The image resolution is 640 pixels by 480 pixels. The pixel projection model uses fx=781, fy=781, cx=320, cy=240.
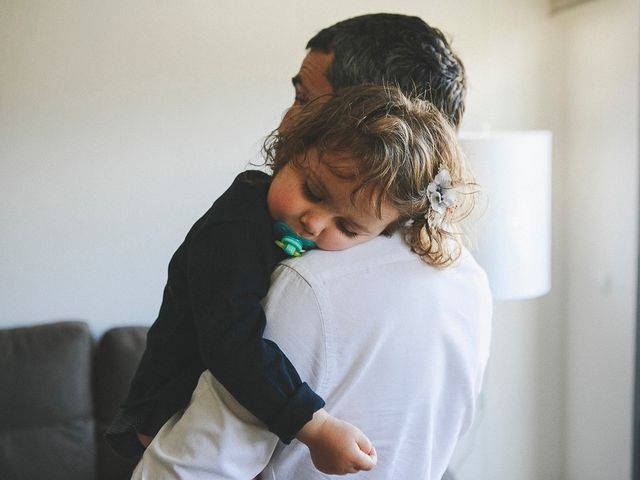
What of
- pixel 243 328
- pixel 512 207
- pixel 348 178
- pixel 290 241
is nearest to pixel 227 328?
pixel 243 328

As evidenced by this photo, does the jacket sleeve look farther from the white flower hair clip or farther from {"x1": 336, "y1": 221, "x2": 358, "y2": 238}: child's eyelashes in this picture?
the white flower hair clip

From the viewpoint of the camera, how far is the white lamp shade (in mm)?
2352

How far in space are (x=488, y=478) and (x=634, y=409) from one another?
697mm

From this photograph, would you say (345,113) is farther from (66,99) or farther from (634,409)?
(634,409)

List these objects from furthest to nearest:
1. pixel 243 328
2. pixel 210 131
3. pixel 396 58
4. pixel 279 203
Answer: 1. pixel 210 131
2. pixel 396 58
3. pixel 279 203
4. pixel 243 328

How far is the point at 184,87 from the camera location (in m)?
2.57

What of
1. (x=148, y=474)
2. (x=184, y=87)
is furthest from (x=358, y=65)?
(x=184, y=87)

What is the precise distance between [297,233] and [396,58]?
32cm

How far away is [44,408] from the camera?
2381mm

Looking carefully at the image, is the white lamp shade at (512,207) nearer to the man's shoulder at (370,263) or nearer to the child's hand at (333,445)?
the man's shoulder at (370,263)

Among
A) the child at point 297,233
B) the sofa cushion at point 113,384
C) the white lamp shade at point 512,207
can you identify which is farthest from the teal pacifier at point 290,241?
the sofa cushion at point 113,384

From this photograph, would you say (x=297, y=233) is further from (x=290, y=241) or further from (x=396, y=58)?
(x=396, y=58)

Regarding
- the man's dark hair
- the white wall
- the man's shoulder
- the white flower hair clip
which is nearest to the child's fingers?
the man's shoulder

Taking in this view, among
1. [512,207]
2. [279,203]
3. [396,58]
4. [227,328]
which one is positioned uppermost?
[396,58]
